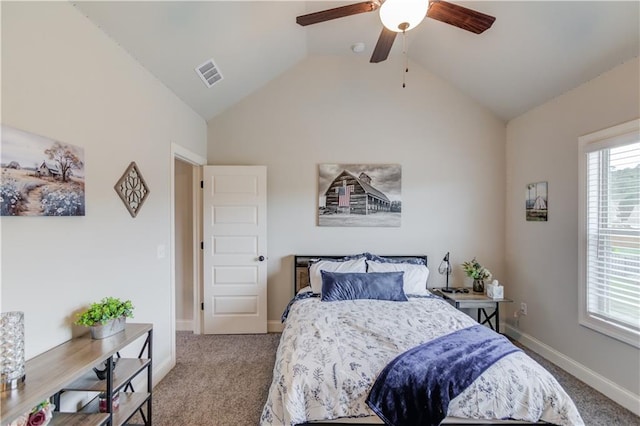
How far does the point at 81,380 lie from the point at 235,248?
6.59ft

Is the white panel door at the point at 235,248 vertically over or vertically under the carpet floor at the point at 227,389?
over

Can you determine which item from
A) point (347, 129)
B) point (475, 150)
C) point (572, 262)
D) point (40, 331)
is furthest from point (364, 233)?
point (40, 331)

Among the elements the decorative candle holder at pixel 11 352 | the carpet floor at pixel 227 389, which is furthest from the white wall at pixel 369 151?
the decorative candle holder at pixel 11 352

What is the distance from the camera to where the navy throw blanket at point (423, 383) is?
1529mm

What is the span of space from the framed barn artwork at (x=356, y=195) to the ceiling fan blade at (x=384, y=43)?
1498 mm

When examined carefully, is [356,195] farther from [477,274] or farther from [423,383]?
[423,383]

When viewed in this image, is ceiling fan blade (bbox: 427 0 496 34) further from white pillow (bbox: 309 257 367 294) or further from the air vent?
white pillow (bbox: 309 257 367 294)

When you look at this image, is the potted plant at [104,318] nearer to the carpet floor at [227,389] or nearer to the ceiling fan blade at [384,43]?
the carpet floor at [227,389]

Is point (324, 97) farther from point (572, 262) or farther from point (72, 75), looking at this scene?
point (572, 262)

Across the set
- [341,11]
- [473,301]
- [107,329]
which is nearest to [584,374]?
[473,301]

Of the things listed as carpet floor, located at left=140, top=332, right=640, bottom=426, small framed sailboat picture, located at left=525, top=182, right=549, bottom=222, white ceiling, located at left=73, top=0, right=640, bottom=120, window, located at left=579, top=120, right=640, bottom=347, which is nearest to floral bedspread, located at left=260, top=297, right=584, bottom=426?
carpet floor, located at left=140, top=332, right=640, bottom=426

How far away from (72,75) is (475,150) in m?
4.04

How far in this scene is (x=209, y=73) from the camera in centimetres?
287

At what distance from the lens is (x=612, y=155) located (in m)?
2.43
